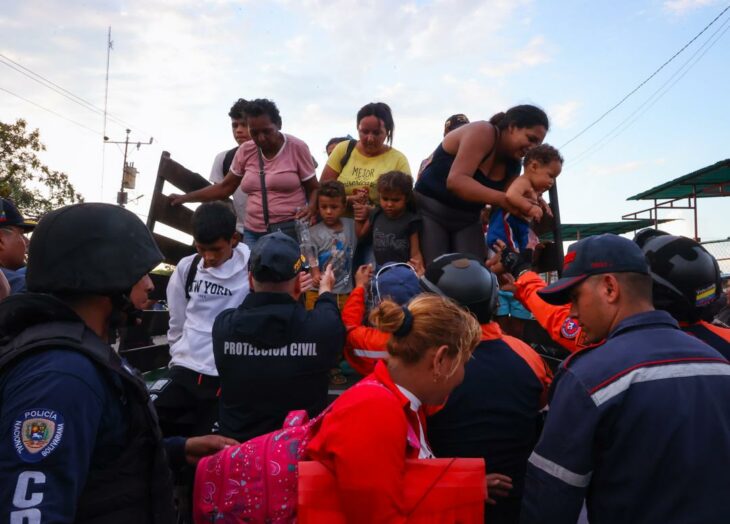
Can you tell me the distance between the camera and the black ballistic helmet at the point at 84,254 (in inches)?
61.7

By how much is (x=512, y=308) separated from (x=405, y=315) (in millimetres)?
3069

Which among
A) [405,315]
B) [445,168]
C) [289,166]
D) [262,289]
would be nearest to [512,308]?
[445,168]

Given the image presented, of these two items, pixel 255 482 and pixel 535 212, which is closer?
pixel 255 482

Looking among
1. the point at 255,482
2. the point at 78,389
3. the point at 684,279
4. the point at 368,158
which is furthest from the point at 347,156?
the point at 78,389

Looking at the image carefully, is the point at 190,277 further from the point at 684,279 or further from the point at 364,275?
A: the point at 684,279

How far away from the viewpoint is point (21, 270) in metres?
4.07

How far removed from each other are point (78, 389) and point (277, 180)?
3636 millimetres

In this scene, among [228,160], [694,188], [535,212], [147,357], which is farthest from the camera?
[694,188]

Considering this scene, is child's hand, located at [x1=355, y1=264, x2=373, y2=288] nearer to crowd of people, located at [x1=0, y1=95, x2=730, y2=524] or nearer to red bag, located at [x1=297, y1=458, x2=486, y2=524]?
crowd of people, located at [x1=0, y1=95, x2=730, y2=524]

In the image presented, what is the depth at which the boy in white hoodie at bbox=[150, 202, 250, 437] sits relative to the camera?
3537 millimetres

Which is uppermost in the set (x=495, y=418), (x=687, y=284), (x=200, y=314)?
(x=687, y=284)

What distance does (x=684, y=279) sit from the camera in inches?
94.5

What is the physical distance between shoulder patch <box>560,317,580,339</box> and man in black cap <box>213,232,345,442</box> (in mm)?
1156

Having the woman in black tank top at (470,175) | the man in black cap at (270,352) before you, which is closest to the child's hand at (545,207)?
the woman in black tank top at (470,175)
